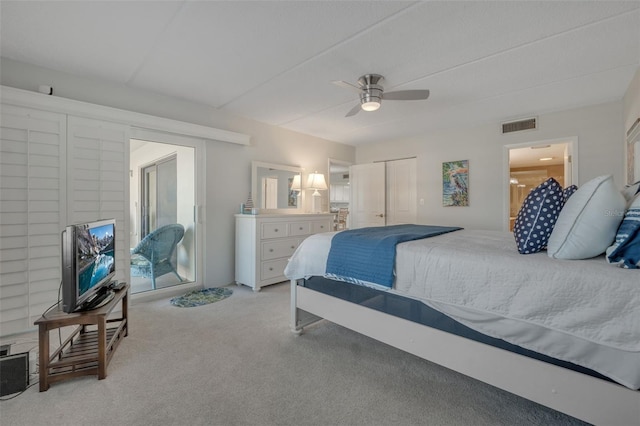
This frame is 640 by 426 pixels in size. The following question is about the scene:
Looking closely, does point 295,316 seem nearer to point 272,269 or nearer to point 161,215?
point 272,269

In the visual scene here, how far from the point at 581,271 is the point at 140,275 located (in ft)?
13.0

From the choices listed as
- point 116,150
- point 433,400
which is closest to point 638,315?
point 433,400

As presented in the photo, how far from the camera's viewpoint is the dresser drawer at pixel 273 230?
362 cm

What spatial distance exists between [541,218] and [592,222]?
0.22m

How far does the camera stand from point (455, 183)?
448 centimetres

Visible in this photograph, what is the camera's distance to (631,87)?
9.29 feet

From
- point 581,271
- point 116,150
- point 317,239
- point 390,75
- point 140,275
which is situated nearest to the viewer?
point 581,271

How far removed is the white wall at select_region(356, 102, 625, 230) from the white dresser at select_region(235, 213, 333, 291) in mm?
2330

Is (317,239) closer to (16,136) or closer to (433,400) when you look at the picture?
(433,400)

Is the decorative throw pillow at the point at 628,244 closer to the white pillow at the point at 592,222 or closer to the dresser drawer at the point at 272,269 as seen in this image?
the white pillow at the point at 592,222

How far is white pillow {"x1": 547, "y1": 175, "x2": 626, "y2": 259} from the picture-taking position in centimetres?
127

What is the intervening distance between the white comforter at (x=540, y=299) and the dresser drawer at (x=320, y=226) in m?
2.65

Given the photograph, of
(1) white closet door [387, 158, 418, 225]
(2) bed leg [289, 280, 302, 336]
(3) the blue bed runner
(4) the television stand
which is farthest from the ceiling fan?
(4) the television stand

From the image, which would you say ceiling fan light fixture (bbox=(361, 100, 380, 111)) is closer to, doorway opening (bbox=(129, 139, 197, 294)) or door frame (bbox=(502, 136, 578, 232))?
doorway opening (bbox=(129, 139, 197, 294))
